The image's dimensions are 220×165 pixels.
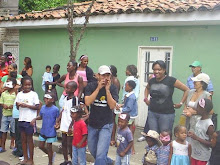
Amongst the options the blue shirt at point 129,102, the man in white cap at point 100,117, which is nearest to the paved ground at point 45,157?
the blue shirt at point 129,102

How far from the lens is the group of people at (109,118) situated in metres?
5.33

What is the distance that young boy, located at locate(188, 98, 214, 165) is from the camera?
512 centimetres

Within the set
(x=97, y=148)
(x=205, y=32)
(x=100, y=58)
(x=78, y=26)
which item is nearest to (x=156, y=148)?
(x=97, y=148)

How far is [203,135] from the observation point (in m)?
5.19

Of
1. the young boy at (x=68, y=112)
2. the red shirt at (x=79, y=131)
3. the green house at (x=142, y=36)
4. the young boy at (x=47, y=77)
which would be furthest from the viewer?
the young boy at (x=47, y=77)

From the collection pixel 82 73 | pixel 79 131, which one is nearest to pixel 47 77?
pixel 82 73

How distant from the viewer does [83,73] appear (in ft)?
25.7

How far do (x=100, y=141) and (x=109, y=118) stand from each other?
36 cm

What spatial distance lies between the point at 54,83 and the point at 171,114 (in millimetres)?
5391

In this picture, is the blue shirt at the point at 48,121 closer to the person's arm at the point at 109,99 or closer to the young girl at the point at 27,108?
the young girl at the point at 27,108

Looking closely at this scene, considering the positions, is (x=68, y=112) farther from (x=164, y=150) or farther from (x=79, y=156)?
(x=164, y=150)

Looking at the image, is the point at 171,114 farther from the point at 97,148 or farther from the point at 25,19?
the point at 25,19

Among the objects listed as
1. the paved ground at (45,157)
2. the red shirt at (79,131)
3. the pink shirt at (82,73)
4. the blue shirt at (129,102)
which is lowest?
the paved ground at (45,157)

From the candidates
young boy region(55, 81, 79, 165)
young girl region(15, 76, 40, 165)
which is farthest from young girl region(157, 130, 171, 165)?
young girl region(15, 76, 40, 165)
